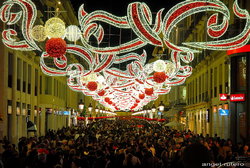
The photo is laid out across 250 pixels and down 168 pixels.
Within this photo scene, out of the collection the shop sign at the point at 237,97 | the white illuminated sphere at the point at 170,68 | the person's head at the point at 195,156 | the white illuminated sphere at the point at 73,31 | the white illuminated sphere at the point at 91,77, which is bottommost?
the person's head at the point at 195,156

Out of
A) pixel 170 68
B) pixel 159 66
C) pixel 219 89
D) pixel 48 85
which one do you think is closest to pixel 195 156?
pixel 159 66

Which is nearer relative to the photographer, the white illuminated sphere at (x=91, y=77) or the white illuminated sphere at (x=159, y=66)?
the white illuminated sphere at (x=159, y=66)

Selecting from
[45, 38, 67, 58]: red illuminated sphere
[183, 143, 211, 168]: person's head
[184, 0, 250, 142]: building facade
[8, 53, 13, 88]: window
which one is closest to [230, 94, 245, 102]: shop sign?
[184, 0, 250, 142]: building facade

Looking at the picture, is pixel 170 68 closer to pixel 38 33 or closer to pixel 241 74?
pixel 241 74

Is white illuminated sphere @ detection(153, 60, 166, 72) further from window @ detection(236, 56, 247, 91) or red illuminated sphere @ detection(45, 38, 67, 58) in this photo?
red illuminated sphere @ detection(45, 38, 67, 58)

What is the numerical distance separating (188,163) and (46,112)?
44.6m

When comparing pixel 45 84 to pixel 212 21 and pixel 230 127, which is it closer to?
pixel 230 127

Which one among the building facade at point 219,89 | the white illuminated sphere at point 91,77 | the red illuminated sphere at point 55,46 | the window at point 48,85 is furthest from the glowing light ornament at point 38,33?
the window at point 48,85

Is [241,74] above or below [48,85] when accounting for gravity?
below

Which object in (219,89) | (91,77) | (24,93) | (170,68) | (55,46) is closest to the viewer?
(55,46)

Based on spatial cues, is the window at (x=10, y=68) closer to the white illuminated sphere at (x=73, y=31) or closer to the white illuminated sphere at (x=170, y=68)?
the white illuminated sphere at (x=170, y=68)

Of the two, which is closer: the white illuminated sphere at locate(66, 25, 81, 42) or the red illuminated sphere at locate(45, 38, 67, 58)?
the red illuminated sphere at locate(45, 38, 67, 58)

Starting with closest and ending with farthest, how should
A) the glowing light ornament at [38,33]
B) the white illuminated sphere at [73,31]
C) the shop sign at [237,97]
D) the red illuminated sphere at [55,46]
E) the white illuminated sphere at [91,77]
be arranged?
the red illuminated sphere at [55,46] < the glowing light ornament at [38,33] < the white illuminated sphere at [73,31] < the white illuminated sphere at [91,77] < the shop sign at [237,97]

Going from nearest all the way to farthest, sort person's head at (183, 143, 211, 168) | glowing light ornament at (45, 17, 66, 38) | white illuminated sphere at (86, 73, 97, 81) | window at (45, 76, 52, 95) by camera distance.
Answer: person's head at (183, 143, 211, 168) → glowing light ornament at (45, 17, 66, 38) → white illuminated sphere at (86, 73, 97, 81) → window at (45, 76, 52, 95)
